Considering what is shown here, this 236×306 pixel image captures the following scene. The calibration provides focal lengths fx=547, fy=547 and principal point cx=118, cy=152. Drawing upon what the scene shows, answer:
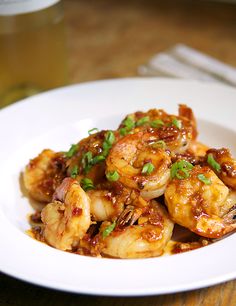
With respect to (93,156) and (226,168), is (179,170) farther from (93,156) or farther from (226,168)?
(93,156)

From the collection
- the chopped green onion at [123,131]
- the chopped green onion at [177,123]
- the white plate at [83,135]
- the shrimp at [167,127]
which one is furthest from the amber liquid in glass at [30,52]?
the chopped green onion at [177,123]

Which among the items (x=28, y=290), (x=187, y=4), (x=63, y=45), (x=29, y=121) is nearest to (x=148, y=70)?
(x=63, y=45)

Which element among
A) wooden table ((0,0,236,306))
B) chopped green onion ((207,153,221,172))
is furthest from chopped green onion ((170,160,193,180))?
wooden table ((0,0,236,306))

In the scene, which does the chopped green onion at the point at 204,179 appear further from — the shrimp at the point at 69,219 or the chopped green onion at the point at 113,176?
the shrimp at the point at 69,219

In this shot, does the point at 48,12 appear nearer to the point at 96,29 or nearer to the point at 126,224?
the point at 96,29

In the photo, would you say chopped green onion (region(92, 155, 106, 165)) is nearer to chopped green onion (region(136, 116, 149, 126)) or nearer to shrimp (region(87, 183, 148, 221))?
shrimp (region(87, 183, 148, 221))

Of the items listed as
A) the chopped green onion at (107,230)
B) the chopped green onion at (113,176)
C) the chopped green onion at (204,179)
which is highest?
the chopped green onion at (204,179)
